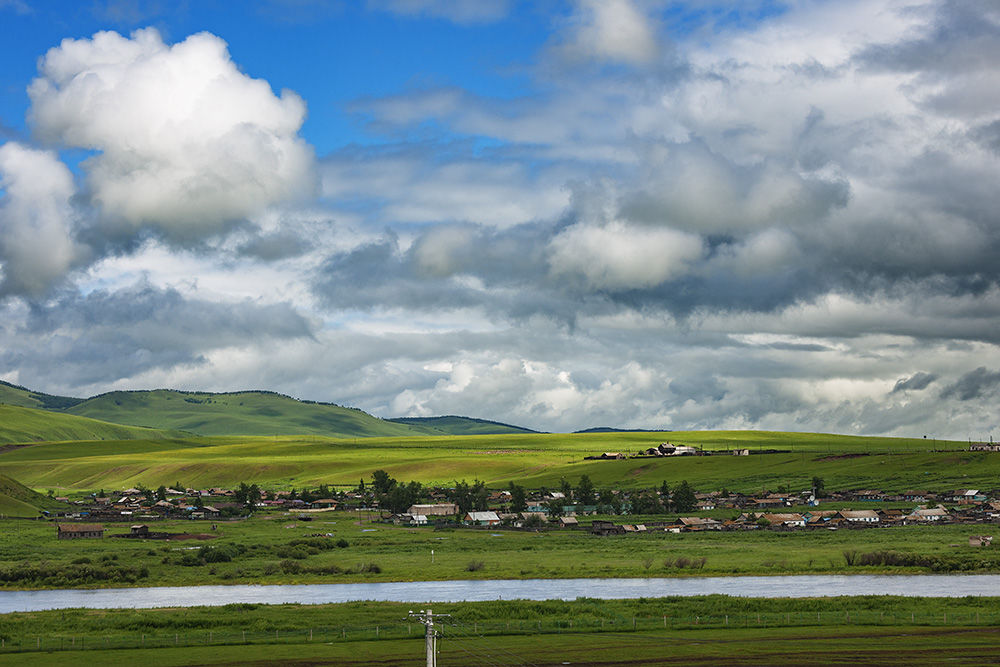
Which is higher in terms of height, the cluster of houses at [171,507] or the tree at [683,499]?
the tree at [683,499]

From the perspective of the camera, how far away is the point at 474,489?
535 ft

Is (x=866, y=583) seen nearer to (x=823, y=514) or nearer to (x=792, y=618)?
(x=792, y=618)

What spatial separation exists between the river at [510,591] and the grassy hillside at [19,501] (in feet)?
257

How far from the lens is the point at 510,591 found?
3098 inches

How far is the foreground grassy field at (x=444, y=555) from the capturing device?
291 feet

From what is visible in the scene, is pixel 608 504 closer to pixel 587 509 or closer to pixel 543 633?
pixel 587 509

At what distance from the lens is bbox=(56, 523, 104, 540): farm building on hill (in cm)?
12384

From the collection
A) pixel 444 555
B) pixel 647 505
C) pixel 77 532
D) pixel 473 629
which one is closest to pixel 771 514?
pixel 647 505

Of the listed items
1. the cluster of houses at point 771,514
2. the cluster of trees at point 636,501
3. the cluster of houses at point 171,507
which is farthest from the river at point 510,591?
the cluster of houses at point 171,507

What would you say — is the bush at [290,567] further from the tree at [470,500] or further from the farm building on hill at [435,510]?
the tree at [470,500]

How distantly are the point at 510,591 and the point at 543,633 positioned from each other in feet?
69.2

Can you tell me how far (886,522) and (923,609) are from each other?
2696 inches

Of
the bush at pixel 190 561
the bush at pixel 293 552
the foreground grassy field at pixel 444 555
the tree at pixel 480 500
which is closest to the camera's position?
the foreground grassy field at pixel 444 555

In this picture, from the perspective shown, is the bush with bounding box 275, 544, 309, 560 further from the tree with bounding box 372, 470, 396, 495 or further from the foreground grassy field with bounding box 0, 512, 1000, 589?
the tree with bounding box 372, 470, 396, 495
